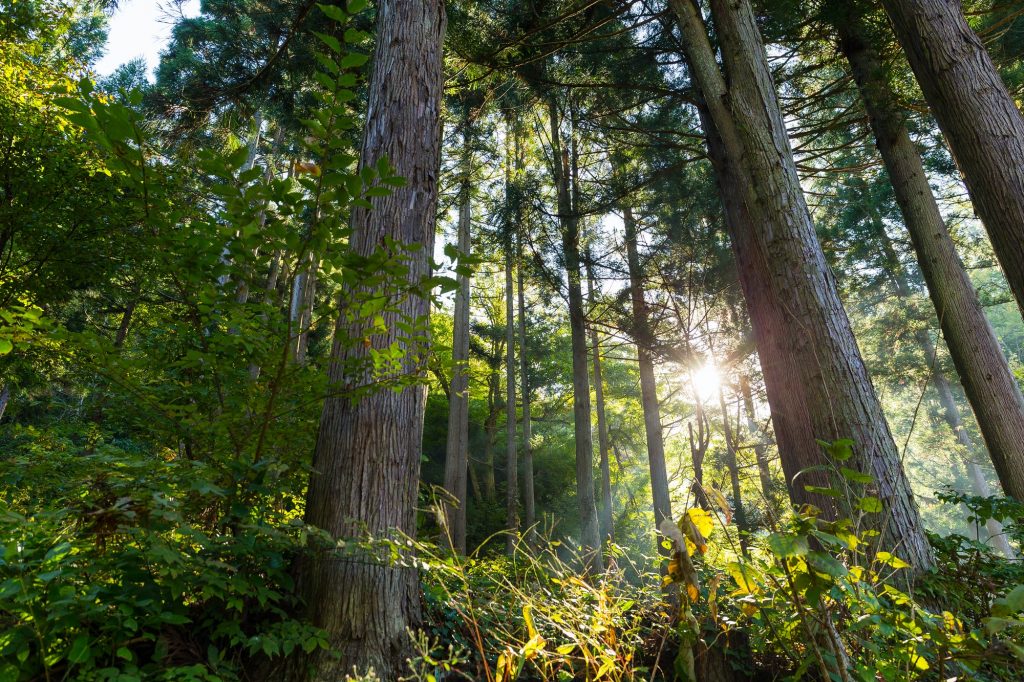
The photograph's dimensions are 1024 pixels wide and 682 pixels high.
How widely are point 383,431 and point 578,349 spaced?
7021mm

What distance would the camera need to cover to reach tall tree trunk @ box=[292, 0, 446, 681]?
1.82 metres

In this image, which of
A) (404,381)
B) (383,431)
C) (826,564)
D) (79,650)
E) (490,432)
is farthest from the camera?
(490,432)

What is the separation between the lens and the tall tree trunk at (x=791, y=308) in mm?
2512

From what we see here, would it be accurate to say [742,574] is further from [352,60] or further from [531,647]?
[352,60]

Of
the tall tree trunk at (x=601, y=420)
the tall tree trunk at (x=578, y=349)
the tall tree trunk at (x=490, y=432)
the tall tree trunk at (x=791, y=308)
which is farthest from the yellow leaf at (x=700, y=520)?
the tall tree trunk at (x=490, y=432)

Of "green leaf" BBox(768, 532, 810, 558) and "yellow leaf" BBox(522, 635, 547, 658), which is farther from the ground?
"green leaf" BBox(768, 532, 810, 558)

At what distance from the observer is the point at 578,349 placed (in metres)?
8.93

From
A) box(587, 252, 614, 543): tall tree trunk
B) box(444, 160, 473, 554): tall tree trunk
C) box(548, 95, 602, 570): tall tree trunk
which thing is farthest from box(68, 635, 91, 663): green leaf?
box(444, 160, 473, 554): tall tree trunk

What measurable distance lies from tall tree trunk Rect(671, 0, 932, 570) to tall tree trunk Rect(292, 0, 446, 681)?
1.92m

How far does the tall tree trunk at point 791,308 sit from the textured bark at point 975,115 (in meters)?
0.73

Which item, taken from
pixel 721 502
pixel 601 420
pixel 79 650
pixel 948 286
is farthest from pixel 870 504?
pixel 601 420

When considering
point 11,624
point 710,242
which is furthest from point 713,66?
point 710,242

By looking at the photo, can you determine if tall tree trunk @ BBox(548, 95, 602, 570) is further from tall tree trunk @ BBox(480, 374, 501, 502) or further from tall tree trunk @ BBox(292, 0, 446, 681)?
tall tree trunk @ BBox(480, 374, 501, 502)

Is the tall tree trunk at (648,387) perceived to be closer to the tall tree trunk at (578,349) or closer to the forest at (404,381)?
the forest at (404,381)
